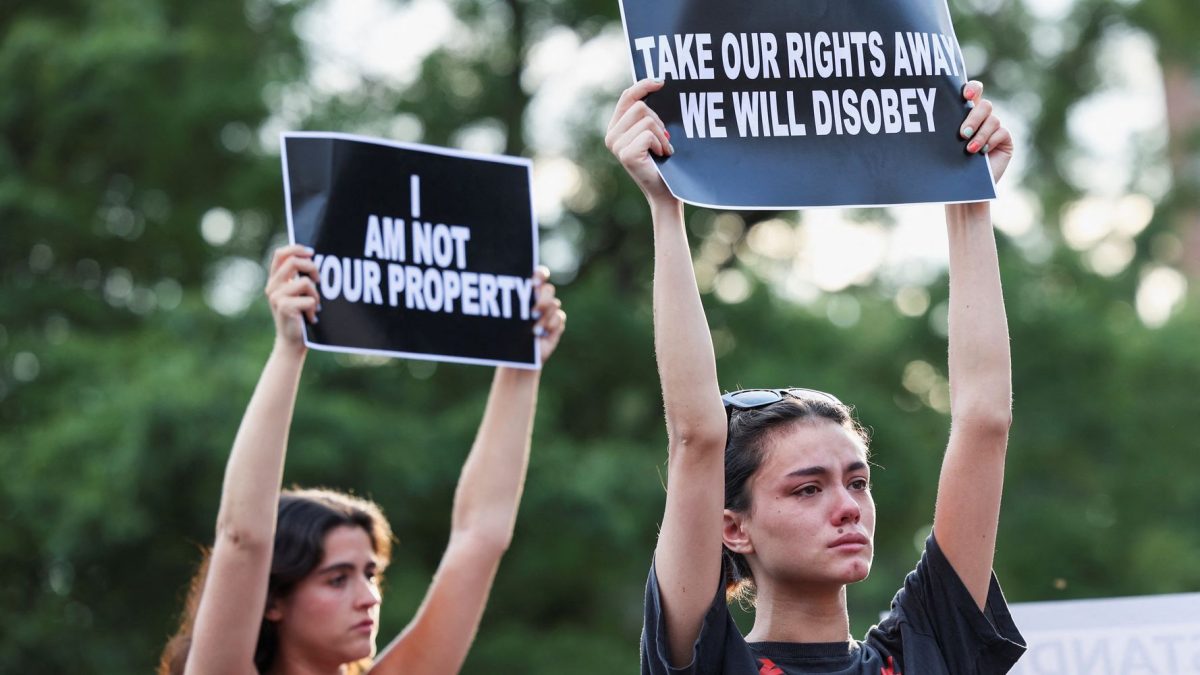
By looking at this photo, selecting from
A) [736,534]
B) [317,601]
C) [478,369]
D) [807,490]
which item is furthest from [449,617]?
[478,369]

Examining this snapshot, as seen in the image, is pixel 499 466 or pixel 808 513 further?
pixel 499 466

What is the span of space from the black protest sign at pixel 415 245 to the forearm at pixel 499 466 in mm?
74

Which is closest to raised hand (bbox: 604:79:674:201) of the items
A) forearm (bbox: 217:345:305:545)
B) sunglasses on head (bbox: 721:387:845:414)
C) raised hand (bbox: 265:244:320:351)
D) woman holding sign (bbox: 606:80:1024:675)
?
woman holding sign (bbox: 606:80:1024:675)

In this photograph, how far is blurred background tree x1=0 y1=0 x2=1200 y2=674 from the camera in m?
9.08

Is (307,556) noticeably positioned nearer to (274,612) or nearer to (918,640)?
(274,612)

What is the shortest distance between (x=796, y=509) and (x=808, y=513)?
21 millimetres

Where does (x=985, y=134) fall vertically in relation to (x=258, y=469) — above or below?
above

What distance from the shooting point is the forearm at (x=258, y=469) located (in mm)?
3152

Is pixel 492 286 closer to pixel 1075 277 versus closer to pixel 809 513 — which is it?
pixel 809 513

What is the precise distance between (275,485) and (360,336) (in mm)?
620

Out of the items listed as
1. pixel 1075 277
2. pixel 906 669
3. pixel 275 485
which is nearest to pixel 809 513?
pixel 906 669

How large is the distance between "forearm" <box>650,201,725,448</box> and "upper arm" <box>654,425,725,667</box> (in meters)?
0.02

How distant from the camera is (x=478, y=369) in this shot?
10.7 m

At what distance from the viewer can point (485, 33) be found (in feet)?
38.4
